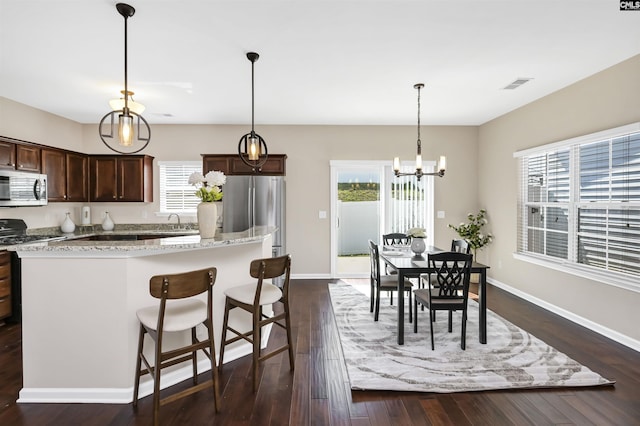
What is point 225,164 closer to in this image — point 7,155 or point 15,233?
point 7,155

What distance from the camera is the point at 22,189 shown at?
14.0 ft

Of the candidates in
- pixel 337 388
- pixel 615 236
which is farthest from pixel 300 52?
pixel 615 236

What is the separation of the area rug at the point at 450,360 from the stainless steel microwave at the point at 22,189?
4190mm

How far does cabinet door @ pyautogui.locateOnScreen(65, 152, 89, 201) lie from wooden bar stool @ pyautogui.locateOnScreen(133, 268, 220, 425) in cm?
404

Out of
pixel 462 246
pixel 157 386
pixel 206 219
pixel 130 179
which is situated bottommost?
pixel 157 386

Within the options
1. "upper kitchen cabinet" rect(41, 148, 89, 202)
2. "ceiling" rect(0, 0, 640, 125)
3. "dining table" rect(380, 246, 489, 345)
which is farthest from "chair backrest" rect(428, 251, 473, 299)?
"upper kitchen cabinet" rect(41, 148, 89, 202)

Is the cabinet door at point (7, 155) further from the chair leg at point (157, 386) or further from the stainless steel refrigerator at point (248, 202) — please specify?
the chair leg at point (157, 386)

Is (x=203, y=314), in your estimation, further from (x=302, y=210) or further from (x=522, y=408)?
(x=302, y=210)

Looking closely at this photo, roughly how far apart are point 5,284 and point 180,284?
325 centimetres

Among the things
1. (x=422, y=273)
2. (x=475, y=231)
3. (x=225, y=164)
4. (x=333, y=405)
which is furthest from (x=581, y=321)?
(x=225, y=164)

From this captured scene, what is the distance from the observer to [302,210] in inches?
237

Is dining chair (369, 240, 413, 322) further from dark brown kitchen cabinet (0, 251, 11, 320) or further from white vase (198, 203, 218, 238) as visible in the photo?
dark brown kitchen cabinet (0, 251, 11, 320)

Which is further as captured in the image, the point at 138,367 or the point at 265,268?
the point at 265,268

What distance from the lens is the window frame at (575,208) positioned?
337cm
